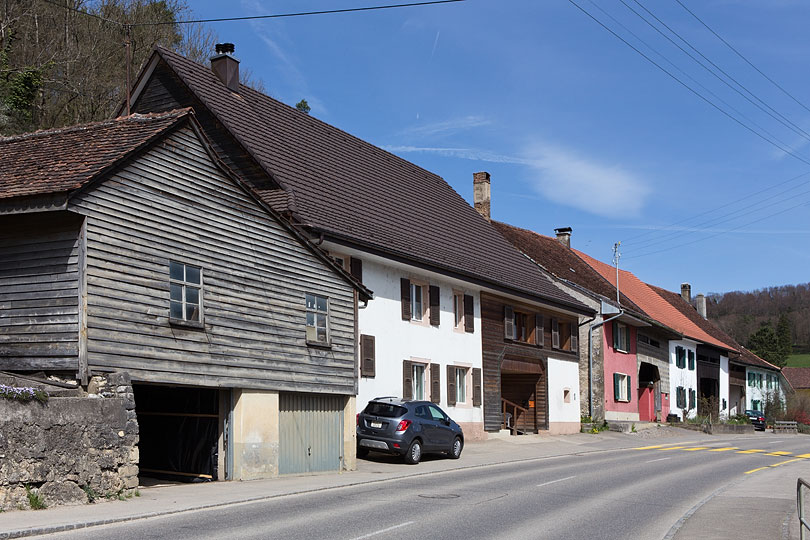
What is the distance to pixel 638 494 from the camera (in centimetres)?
1747

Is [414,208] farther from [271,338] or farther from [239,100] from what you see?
[271,338]

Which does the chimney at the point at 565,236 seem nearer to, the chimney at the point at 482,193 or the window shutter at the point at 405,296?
the chimney at the point at 482,193

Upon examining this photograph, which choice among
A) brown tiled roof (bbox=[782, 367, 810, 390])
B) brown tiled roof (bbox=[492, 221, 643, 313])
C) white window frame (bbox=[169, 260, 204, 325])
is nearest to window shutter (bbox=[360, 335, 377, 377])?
white window frame (bbox=[169, 260, 204, 325])

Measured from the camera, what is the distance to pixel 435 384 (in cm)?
3094

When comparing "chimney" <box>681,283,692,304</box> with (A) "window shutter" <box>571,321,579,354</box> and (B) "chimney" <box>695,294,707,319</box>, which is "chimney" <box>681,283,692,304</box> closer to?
(B) "chimney" <box>695,294,707,319</box>

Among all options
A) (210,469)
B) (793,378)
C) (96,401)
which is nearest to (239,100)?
(210,469)

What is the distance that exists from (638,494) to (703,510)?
2393mm

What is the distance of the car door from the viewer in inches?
982

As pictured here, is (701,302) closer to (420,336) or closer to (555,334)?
(555,334)

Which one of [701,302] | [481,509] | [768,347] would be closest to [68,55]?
[481,509]

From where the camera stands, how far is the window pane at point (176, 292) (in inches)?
671

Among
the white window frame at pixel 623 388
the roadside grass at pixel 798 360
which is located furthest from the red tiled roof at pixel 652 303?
the roadside grass at pixel 798 360

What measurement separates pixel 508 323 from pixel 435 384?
21.9 ft

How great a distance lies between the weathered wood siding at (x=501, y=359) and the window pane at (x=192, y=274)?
18.3 m
